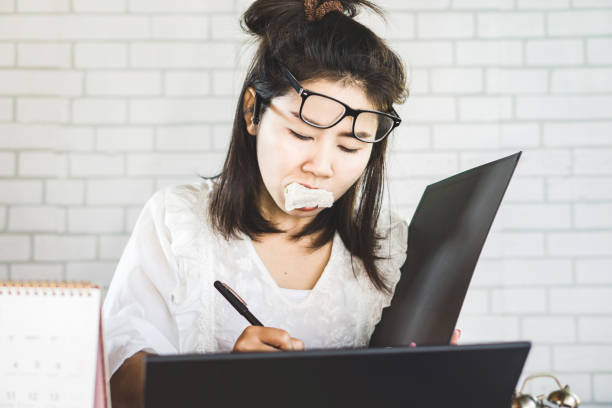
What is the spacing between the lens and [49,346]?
65 centimetres

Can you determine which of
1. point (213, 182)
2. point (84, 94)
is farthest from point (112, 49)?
point (213, 182)

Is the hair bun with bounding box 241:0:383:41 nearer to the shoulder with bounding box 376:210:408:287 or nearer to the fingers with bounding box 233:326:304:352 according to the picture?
the shoulder with bounding box 376:210:408:287

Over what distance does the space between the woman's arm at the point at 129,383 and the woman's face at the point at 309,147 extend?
1.42 feet

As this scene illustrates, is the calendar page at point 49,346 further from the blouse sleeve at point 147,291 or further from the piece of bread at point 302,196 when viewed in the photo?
the piece of bread at point 302,196

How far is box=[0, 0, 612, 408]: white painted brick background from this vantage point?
2215 mm

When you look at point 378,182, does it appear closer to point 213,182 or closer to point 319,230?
point 319,230

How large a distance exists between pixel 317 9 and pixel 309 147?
1.04 ft

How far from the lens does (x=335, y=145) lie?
3.73 feet

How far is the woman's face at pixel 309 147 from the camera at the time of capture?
3.67 feet

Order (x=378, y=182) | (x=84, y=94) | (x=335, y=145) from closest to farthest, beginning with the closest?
1. (x=335, y=145)
2. (x=378, y=182)
3. (x=84, y=94)

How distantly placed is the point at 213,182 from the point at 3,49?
4.55 ft

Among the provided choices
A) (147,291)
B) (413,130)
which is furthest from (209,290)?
(413,130)

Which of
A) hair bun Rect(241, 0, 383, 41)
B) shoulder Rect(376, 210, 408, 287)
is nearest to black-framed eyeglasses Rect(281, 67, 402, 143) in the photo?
hair bun Rect(241, 0, 383, 41)

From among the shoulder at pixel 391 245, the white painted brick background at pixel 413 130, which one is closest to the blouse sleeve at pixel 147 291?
the shoulder at pixel 391 245
